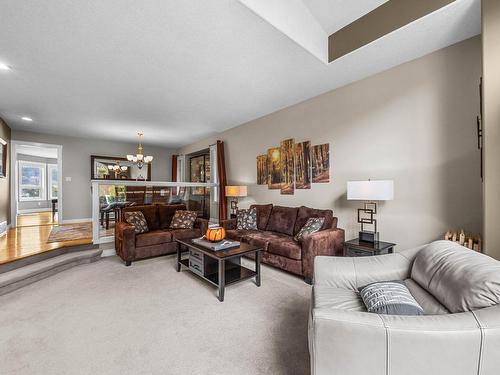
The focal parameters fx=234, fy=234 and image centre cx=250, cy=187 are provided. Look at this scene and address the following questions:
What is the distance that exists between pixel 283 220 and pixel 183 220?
1886 millimetres

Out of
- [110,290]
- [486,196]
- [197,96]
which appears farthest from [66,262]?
[486,196]

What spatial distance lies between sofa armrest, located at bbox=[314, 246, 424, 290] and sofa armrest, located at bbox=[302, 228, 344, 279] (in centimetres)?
104

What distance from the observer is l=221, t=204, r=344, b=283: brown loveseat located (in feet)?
9.92

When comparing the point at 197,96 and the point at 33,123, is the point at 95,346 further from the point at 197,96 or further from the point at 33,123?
the point at 33,123

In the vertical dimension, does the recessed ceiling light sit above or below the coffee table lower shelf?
above

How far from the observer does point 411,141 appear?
2957 millimetres

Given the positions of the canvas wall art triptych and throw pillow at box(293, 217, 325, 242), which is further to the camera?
the canvas wall art triptych

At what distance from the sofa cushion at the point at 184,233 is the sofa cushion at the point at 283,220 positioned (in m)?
1.33

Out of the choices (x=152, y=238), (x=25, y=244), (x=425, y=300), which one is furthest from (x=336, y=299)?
(x=25, y=244)

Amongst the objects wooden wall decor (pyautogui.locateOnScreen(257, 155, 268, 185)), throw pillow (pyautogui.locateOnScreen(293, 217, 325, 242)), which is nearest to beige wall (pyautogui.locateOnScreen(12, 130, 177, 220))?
wooden wall decor (pyautogui.locateOnScreen(257, 155, 268, 185))

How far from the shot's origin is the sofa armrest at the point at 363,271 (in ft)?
5.93

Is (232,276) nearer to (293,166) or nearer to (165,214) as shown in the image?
(165,214)

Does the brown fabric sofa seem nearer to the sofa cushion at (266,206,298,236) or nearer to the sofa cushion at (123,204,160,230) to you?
the sofa cushion at (123,204,160,230)

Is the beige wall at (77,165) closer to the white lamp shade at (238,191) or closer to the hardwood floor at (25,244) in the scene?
the hardwood floor at (25,244)
